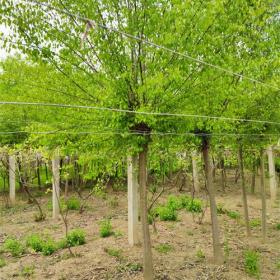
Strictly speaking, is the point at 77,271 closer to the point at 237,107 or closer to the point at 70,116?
the point at 70,116

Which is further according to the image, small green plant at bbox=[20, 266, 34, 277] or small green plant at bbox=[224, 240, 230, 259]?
small green plant at bbox=[224, 240, 230, 259]

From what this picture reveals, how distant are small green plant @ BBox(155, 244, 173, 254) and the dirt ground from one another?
0.21ft

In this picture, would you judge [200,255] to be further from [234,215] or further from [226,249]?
[234,215]

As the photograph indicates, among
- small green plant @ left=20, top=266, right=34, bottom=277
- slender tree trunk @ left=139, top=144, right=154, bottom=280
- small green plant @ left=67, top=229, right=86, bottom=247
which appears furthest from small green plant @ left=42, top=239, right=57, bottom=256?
slender tree trunk @ left=139, top=144, right=154, bottom=280

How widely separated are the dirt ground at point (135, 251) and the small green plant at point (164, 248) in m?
0.06

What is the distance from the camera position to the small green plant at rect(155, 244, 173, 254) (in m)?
6.12

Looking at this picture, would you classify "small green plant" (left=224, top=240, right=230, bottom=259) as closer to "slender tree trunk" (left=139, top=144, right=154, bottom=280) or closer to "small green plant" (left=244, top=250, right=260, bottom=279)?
"small green plant" (left=244, top=250, right=260, bottom=279)

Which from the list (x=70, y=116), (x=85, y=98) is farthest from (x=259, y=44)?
(x=70, y=116)

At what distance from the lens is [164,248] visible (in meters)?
6.24

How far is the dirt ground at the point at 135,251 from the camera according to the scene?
514 centimetres

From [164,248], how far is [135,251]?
1.90 feet

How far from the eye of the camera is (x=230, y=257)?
580 cm

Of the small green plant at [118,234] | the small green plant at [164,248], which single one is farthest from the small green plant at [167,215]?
the small green plant at [164,248]

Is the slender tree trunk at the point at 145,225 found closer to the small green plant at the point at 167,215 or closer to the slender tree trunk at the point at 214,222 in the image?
the slender tree trunk at the point at 214,222
